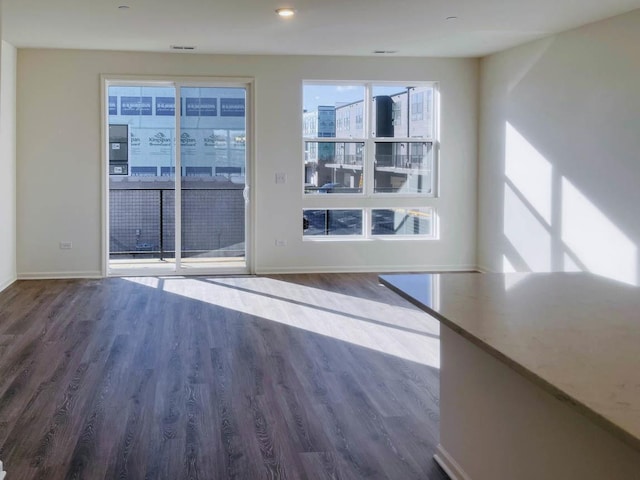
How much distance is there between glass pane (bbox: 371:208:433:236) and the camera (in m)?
7.66

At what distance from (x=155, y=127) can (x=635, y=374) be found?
6.58 metres

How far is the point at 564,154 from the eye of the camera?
583cm

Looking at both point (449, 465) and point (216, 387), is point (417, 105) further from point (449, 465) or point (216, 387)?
point (449, 465)

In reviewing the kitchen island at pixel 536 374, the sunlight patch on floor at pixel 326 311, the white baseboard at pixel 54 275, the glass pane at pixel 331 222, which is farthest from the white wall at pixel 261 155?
the kitchen island at pixel 536 374

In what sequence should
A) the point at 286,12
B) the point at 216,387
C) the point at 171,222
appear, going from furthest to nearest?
the point at 171,222
the point at 286,12
the point at 216,387

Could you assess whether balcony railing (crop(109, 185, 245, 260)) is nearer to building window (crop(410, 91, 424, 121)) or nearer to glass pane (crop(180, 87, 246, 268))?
glass pane (crop(180, 87, 246, 268))

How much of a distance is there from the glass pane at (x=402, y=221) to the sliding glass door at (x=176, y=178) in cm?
165

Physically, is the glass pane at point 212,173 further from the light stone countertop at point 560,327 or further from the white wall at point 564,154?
the light stone countertop at point 560,327

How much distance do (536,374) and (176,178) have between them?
248 inches

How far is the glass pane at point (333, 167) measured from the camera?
7.48 m

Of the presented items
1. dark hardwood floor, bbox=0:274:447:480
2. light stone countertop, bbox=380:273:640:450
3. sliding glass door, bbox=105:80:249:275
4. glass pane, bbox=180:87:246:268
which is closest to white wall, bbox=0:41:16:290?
dark hardwood floor, bbox=0:274:447:480

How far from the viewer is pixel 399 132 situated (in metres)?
7.66

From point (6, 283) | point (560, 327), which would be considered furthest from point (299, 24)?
point (560, 327)

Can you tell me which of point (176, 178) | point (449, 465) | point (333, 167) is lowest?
point (449, 465)
